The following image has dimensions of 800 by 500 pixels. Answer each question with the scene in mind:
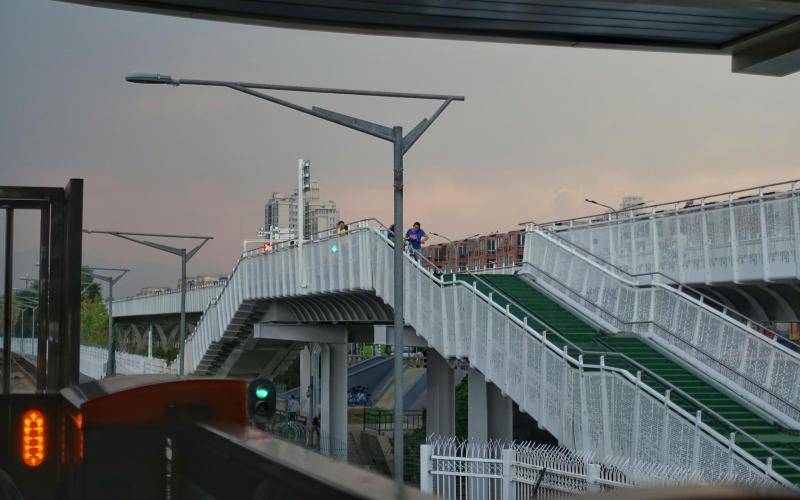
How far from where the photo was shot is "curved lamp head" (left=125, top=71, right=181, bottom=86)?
2081 centimetres

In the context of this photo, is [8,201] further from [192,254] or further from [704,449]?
[192,254]

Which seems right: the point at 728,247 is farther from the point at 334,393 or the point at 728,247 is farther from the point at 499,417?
the point at 334,393

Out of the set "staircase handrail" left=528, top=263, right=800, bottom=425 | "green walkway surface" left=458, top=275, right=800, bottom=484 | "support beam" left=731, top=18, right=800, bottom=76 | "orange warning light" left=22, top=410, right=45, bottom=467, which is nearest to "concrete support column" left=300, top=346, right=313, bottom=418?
"staircase handrail" left=528, top=263, right=800, bottom=425

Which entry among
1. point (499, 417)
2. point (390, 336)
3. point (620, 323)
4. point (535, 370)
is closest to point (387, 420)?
point (499, 417)

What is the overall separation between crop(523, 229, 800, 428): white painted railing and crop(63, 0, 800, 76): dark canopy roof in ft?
26.3

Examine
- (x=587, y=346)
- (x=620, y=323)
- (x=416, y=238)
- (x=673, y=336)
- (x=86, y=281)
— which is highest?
(x=416, y=238)

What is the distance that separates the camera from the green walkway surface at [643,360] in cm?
2234

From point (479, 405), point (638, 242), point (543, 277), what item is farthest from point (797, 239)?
point (479, 405)

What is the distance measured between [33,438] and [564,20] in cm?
1398

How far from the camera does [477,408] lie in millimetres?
40062

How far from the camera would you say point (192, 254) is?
45.1 metres

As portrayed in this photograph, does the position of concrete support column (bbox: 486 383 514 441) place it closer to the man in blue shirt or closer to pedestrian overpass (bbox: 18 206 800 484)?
pedestrian overpass (bbox: 18 206 800 484)

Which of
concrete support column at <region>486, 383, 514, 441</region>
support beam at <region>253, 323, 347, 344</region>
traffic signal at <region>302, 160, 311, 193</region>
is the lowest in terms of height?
concrete support column at <region>486, 383, 514, 441</region>

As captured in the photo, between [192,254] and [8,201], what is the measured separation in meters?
38.3
